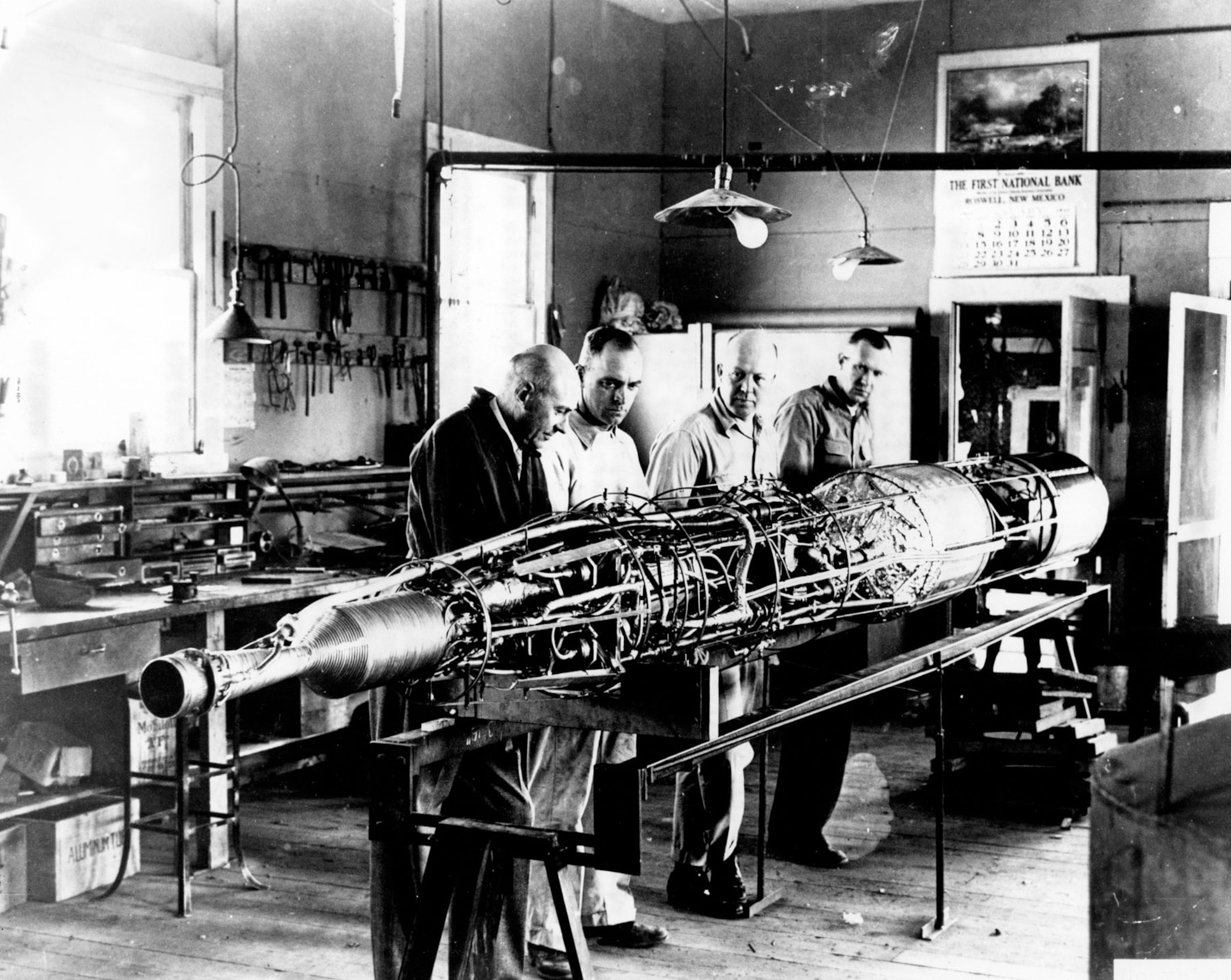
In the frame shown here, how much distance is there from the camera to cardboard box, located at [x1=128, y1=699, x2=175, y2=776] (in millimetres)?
5023

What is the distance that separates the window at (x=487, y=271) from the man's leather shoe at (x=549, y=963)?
376 centimetres

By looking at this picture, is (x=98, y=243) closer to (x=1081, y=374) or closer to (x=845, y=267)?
(x=845, y=267)

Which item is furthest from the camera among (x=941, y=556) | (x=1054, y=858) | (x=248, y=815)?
(x=248, y=815)

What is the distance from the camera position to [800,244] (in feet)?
29.5

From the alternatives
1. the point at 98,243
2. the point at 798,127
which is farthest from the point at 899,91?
the point at 98,243

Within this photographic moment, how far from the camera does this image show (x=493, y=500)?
3707mm

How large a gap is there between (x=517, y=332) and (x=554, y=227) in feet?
2.22

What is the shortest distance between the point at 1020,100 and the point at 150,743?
5964 mm

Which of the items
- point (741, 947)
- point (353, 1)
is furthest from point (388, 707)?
point (353, 1)

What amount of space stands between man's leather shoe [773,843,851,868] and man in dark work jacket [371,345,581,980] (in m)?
1.79

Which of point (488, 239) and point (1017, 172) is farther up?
point (1017, 172)

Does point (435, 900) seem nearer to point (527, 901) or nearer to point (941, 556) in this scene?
point (527, 901)

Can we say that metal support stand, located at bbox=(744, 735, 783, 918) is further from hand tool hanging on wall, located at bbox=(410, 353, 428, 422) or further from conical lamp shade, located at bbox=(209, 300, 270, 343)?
hand tool hanging on wall, located at bbox=(410, 353, 428, 422)

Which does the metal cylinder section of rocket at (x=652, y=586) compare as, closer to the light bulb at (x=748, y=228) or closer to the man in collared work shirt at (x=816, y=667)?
the man in collared work shirt at (x=816, y=667)
